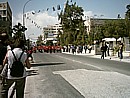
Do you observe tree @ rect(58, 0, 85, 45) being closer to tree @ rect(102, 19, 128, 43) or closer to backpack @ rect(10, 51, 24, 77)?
tree @ rect(102, 19, 128, 43)

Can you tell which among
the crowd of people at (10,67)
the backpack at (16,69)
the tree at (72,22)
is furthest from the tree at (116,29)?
the backpack at (16,69)

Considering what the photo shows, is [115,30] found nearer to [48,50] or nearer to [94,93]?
[48,50]

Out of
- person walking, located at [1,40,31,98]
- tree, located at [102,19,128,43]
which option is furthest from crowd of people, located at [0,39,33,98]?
tree, located at [102,19,128,43]

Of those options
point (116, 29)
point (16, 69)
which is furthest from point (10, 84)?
point (116, 29)

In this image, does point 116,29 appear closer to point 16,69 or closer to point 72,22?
point 72,22

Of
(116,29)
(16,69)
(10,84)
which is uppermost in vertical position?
(116,29)

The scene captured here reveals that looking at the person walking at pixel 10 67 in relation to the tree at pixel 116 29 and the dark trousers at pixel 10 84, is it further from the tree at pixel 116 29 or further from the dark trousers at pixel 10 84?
the tree at pixel 116 29

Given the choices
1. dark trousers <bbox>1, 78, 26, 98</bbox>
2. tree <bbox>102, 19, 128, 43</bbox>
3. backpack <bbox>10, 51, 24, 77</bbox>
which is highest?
tree <bbox>102, 19, 128, 43</bbox>

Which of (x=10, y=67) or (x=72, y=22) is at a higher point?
(x=72, y=22)

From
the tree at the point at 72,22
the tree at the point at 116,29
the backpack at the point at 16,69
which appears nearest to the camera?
the backpack at the point at 16,69

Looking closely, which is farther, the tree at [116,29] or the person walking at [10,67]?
the tree at [116,29]

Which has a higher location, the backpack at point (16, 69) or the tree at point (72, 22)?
the tree at point (72, 22)

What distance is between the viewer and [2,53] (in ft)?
21.7

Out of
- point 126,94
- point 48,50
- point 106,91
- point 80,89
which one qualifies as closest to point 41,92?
point 80,89
